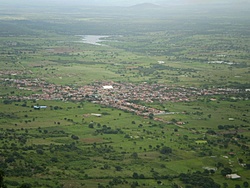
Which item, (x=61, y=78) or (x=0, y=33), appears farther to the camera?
(x=0, y=33)

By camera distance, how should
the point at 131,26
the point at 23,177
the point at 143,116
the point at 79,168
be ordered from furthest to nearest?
the point at 131,26, the point at 143,116, the point at 79,168, the point at 23,177

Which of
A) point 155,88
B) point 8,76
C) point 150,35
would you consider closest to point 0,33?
point 150,35

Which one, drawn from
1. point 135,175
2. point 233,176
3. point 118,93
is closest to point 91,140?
point 135,175

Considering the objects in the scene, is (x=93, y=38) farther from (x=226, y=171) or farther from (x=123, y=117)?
(x=226, y=171)

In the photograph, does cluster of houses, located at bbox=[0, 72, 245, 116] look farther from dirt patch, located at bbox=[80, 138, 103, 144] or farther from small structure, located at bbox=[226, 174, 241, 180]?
small structure, located at bbox=[226, 174, 241, 180]

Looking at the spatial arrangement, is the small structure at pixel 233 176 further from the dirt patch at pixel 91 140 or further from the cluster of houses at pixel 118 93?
the cluster of houses at pixel 118 93

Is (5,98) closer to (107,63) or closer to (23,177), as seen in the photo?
(23,177)

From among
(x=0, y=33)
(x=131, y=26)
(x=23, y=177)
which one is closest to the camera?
(x=23, y=177)
